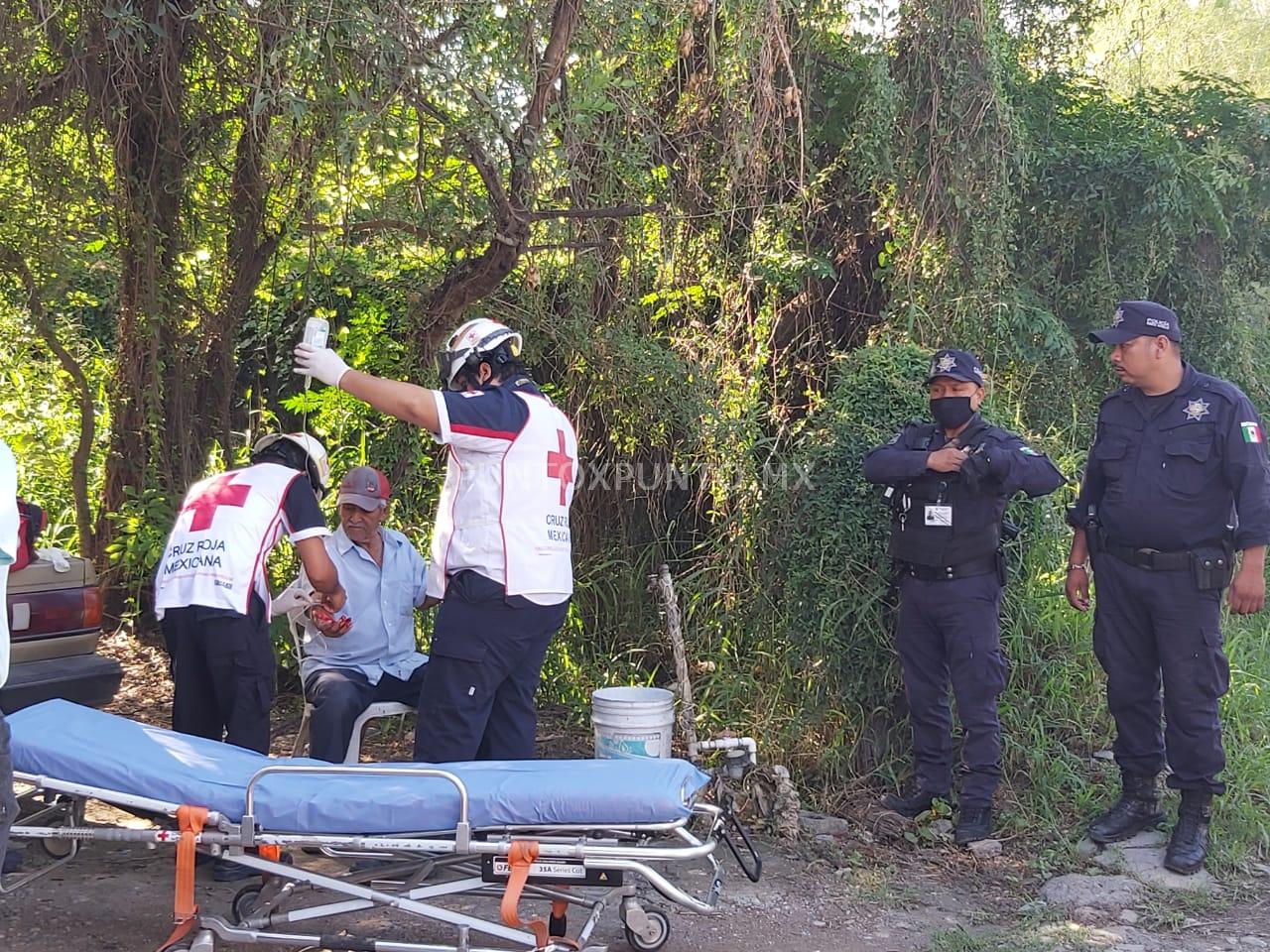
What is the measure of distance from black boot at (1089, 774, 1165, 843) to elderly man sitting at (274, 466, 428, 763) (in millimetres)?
2757

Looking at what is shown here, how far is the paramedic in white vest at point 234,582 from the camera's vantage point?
425 centimetres

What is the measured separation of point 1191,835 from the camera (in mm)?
4473

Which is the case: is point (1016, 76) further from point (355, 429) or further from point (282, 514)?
point (282, 514)

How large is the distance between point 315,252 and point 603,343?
1467 mm

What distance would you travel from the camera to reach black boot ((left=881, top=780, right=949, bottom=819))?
16.2 feet

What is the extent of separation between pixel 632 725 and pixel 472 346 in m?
1.58

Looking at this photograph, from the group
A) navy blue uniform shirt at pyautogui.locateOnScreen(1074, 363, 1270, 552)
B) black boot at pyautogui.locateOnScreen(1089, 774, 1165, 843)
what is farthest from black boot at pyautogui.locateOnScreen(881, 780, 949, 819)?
navy blue uniform shirt at pyautogui.locateOnScreen(1074, 363, 1270, 552)

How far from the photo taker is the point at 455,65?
4328 millimetres

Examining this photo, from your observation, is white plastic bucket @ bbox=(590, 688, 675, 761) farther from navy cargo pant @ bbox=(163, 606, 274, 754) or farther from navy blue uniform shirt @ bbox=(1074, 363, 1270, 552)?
navy blue uniform shirt @ bbox=(1074, 363, 1270, 552)

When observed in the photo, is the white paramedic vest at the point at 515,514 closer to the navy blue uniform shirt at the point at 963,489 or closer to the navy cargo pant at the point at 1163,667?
the navy blue uniform shirt at the point at 963,489

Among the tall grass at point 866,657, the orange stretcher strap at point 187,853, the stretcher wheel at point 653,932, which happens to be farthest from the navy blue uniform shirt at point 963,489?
the orange stretcher strap at point 187,853

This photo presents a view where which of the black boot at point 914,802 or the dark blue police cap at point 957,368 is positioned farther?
the black boot at point 914,802

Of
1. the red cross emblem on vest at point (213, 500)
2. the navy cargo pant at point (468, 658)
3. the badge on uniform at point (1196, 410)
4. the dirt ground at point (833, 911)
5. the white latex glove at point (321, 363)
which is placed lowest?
the dirt ground at point (833, 911)

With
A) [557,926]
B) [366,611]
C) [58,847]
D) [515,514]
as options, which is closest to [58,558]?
[58,847]
